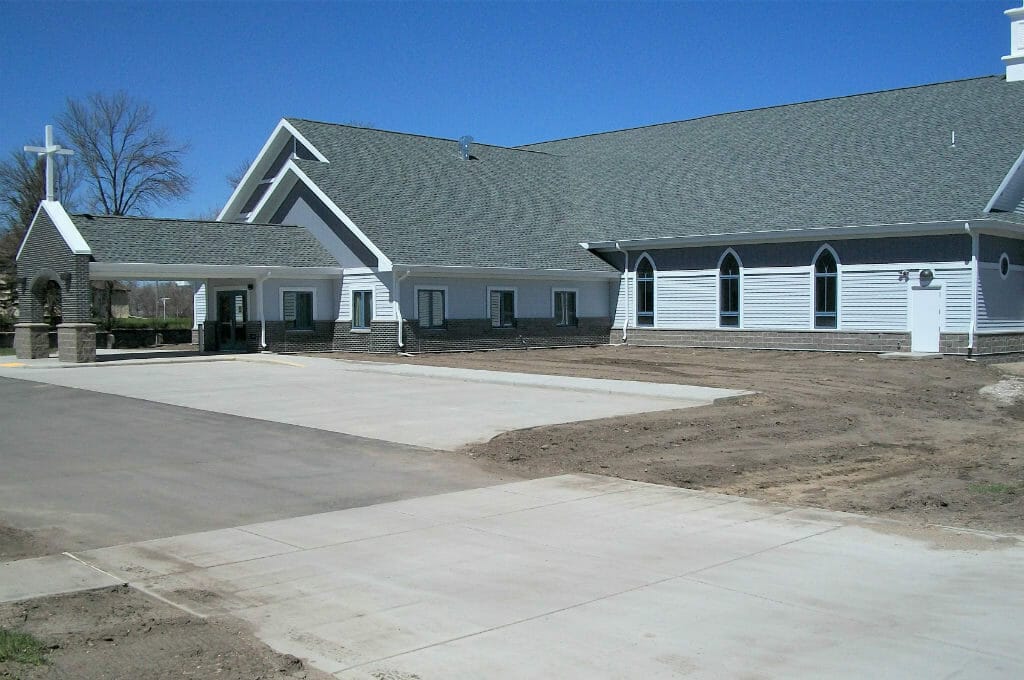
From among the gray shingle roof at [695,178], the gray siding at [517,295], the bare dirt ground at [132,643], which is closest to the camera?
the bare dirt ground at [132,643]

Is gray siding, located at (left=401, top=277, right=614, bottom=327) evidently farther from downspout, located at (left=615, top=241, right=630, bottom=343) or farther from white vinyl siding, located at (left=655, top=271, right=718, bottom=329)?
white vinyl siding, located at (left=655, top=271, right=718, bottom=329)

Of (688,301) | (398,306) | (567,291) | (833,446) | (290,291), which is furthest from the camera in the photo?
(567,291)

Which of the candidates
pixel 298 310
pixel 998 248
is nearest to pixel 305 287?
pixel 298 310

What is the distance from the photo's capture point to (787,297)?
1221 inches

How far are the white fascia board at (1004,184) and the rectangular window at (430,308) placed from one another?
1663cm

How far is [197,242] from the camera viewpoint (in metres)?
31.0

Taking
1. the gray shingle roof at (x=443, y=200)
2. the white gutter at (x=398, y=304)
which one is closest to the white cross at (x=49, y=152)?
the gray shingle roof at (x=443, y=200)

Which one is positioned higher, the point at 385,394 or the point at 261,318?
the point at 261,318

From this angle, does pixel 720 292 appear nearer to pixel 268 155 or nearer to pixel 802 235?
pixel 802 235

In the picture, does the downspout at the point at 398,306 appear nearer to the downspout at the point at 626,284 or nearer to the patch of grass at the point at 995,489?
the downspout at the point at 626,284

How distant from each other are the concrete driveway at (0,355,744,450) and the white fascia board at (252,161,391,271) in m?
4.28

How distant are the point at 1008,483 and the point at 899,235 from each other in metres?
19.3

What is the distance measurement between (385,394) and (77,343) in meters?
13.2

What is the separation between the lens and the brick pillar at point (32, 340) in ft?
100
